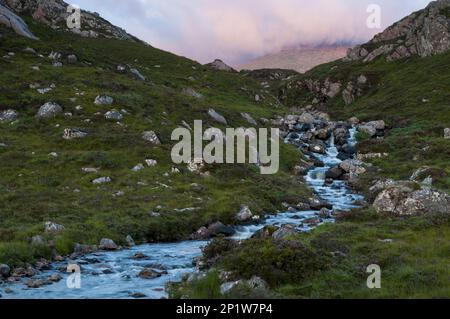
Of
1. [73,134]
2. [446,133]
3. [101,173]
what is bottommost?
[101,173]

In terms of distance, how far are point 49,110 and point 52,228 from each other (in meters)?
33.4

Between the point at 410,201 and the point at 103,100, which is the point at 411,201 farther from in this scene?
the point at 103,100

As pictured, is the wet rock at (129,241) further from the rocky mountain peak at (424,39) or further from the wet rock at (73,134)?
the rocky mountain peak at (424,39)

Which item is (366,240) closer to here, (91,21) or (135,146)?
(135,146)

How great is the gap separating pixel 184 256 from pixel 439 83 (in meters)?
116

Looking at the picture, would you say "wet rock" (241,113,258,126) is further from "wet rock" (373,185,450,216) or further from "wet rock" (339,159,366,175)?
"wet rock" (373,185,450,216)

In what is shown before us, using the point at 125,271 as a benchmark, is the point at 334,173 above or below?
above

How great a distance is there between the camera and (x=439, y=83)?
126938 millimetres

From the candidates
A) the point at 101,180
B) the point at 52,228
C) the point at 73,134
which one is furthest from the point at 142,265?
the point at 73,134

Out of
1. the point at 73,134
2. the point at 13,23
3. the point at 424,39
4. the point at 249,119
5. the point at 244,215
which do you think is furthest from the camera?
the point at 424,39

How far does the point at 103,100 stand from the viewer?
64.4 meters

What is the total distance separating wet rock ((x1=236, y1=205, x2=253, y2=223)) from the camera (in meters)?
37.8

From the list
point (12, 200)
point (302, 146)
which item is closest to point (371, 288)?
point (12, 200)
